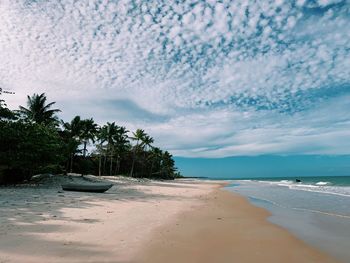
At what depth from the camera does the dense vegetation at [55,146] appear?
24.1 meters

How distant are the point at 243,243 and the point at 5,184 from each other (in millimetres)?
23320

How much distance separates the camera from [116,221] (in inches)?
409

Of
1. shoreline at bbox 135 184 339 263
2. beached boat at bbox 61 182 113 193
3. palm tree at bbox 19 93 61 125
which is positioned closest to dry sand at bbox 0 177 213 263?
shoreline at bbox 135 184 339 263

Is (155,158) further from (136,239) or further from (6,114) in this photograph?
(136,239)

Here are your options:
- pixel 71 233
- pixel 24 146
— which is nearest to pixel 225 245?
pixel 71 233

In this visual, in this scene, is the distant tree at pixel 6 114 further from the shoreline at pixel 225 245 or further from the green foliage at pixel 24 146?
the shoreline at pixel 225 245

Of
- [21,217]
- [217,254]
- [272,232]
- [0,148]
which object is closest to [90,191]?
[0,148]

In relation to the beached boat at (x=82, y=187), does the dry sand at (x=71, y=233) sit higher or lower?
lower

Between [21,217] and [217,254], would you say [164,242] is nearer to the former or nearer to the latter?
[217,254]

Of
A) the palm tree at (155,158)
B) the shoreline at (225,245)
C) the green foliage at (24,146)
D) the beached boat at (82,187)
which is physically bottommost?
the shoreline at (225,245)

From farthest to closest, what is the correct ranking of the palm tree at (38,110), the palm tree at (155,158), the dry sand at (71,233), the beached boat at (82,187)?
the palm tree at (155,158), the palm tree at (38,110), the beached boat at (82,187), the dry sand at (71,233)

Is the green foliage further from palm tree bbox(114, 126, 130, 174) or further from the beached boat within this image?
palm tree bbox(114, 126, 130, 174)

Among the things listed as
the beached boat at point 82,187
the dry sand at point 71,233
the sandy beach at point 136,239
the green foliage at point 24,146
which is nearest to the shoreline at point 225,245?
the sandy beach at point 136,239

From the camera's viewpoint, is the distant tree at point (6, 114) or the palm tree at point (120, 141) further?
the palm tree at point (120, 141)
